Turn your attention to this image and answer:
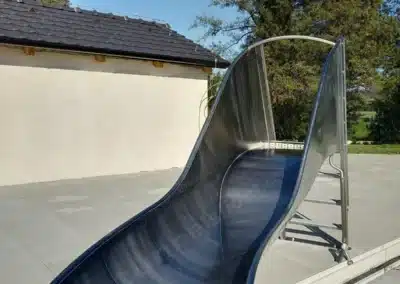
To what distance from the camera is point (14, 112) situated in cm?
849

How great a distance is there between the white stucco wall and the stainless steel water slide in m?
4.97

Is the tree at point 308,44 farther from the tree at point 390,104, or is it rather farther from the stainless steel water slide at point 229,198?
the stainless steel water slide at point 229,198

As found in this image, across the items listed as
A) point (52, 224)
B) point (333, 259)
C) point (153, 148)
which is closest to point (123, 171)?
point (153, 148)

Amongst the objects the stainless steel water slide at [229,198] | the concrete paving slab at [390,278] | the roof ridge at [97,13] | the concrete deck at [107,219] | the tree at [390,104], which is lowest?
the concrete paving slab at [390,278]

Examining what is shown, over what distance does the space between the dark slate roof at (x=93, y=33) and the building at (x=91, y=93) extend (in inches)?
1.1

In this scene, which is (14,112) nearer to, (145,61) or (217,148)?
(145,61)

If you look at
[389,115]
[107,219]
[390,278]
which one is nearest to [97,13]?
[107,219]

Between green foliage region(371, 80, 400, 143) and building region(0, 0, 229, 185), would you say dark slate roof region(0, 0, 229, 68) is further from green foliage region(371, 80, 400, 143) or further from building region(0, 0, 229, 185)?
green foliage region(371, 80, 400, 143)

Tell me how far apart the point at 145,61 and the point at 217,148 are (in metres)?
6.05

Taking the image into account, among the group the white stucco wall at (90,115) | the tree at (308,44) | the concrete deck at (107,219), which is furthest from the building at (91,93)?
the tree at (308,44)

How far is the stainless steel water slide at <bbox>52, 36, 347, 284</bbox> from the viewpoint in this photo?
11.3 feet

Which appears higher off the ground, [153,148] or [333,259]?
[153,148]

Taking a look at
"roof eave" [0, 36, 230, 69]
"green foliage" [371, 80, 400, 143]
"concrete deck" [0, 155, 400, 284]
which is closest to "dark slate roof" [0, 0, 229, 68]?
"roof eave" [0, 36, 230, 69]

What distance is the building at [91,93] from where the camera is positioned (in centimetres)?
858
